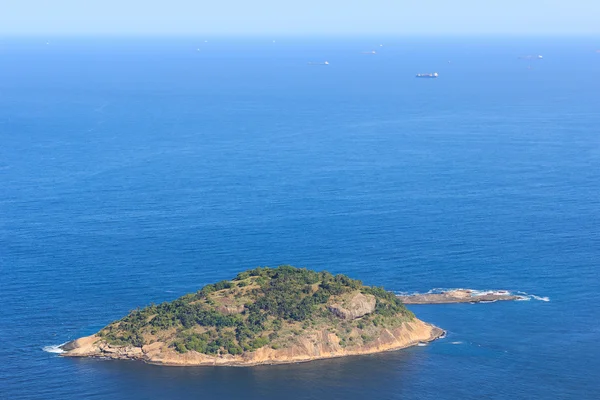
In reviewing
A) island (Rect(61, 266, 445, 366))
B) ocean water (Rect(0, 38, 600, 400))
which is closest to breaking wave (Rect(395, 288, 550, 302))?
ocean water (Rect(0, 38, 600, 400))

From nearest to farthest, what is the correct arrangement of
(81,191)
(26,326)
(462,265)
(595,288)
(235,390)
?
(235,390), (26,326), (595,288), (462,265), (81,191)

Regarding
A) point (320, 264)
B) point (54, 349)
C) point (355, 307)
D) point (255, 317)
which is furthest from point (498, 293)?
point (54, 349)

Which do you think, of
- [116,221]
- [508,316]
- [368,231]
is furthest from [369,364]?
[116,221]

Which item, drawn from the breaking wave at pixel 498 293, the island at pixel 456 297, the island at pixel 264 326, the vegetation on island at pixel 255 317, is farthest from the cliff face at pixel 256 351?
the breaking wave at pixel 498 293

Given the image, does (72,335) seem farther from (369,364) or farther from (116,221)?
(116,221)

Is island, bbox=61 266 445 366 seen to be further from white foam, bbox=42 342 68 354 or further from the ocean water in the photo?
the ocean water

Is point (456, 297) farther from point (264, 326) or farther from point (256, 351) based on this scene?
point (256, 351)

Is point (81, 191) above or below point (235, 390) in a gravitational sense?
above
